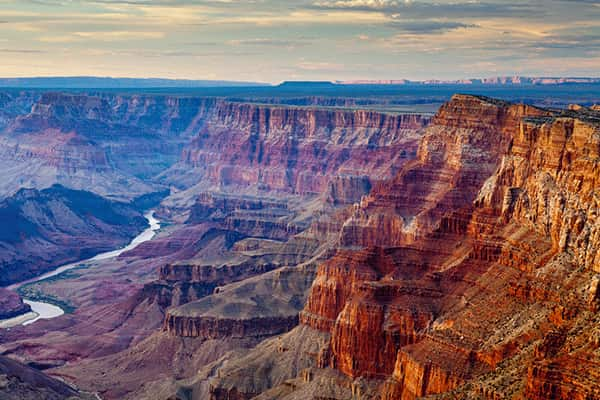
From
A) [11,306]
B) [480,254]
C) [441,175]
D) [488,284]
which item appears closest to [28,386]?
[480,254]

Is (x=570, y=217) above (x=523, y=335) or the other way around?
above

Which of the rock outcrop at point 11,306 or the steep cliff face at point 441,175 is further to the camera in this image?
the rock outcrop at point 11,306

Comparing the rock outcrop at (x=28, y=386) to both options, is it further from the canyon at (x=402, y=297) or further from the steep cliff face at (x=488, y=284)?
the steep cliff face at (x=488, y=284)

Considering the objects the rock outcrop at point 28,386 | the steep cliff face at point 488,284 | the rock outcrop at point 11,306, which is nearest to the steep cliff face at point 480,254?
the steep cliff face at point 488,284

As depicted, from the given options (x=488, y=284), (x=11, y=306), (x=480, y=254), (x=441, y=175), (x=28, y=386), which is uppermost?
(x=441, y=175)

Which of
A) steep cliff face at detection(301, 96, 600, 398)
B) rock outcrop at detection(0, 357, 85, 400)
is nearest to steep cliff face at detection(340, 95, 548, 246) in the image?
steep cliff face at detection(301, 96, 600, 398)

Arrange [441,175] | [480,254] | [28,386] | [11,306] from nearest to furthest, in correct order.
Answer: [480,254] < [28,386] < [441,175] < [11,306]

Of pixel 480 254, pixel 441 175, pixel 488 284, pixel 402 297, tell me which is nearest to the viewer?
pixel 488 284

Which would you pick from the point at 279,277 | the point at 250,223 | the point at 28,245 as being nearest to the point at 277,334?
the point at 279,277

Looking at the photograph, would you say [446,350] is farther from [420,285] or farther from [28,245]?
[28,245]

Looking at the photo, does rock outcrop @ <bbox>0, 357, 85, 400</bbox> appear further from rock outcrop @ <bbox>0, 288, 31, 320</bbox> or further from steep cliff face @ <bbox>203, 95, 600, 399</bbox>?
rock outcrop @ <bbox>0, 288, 31, 320</bbox>

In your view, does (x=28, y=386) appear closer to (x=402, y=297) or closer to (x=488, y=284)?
(x=402, y=297)
